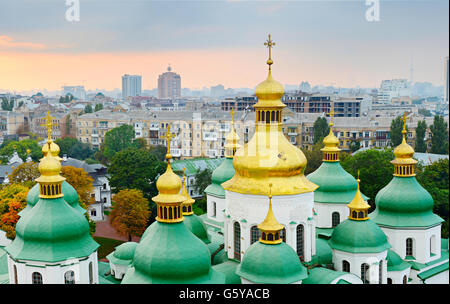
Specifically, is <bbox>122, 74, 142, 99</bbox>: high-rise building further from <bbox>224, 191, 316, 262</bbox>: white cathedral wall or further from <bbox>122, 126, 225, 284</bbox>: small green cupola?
<bbox>122, 126, 225, 284</bbox>: small green cupola

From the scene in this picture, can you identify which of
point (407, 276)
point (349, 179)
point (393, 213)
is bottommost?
point (407, 276)

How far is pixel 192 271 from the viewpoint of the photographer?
916 centimetres

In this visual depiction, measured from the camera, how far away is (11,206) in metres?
16.7

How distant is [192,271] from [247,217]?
7.76 feet

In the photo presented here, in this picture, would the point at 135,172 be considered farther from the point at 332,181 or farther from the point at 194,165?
the point at 332,181

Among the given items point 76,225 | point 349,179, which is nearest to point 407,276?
point 349,179

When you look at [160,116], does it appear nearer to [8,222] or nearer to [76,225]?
[8,222]

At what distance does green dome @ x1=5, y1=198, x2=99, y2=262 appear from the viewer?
10453mm

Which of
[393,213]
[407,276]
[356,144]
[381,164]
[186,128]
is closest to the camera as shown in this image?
[407,276]

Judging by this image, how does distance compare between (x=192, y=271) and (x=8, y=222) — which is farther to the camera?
(x=8, y=222)

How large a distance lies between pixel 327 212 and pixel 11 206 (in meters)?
10.4

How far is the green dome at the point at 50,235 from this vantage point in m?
10.5

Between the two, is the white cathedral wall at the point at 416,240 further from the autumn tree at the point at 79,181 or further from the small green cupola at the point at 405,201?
the autumn tree at the point at 79,181

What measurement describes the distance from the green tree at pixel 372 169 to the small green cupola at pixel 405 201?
24.2 feet
